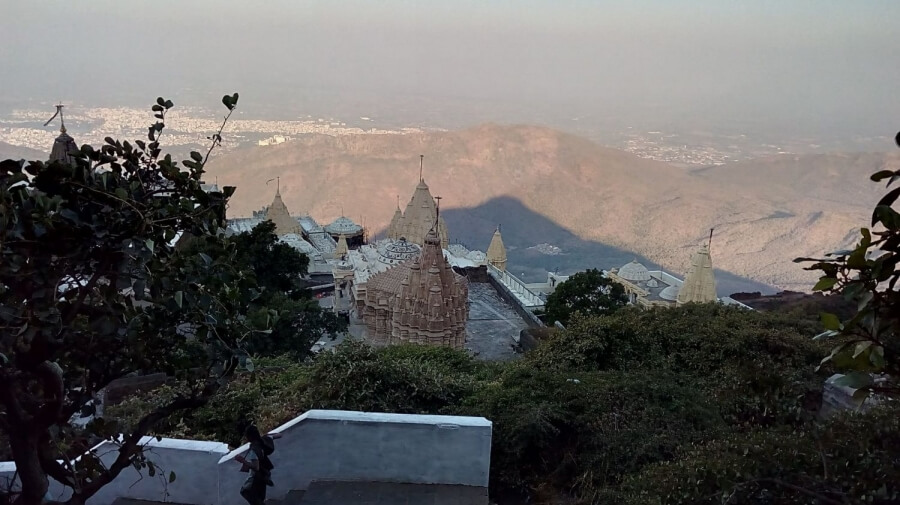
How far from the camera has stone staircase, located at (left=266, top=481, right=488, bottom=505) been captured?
545 centimetres

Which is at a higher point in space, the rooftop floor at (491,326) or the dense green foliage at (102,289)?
the dense green foliage at (102,289)

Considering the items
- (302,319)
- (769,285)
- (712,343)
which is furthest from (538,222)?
(712,343)

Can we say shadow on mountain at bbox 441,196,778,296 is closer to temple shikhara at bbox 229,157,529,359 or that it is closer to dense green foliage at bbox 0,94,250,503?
temple shikhara at bbox 229,157,529,359

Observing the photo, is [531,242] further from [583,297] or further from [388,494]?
[388,494]

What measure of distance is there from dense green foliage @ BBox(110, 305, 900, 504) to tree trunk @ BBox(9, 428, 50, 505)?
1.21 m

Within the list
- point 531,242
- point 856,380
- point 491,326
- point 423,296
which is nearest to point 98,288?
point 856,380

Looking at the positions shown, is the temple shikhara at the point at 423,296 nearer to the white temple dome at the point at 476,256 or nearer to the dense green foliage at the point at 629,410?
the white temple dome at the point at 476,256

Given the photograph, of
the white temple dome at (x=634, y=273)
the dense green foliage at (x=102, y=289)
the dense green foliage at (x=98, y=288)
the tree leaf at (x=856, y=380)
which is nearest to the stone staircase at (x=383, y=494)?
the dense green foliage at (x=98, y=288)

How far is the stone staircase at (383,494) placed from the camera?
5449 millimetres

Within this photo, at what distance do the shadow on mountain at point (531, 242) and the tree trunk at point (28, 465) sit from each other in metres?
54.8

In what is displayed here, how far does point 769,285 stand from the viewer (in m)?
57.5

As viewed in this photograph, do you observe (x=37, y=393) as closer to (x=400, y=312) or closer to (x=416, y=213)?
(x=400, y=312)

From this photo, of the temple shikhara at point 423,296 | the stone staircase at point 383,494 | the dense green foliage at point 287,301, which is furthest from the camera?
the temple shikhara at point 423,296

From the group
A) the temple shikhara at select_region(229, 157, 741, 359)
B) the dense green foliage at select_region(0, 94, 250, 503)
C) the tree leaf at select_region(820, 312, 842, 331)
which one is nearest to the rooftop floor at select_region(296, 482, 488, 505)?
the dense green foliage at select_region(0, 94, 250, 503)
